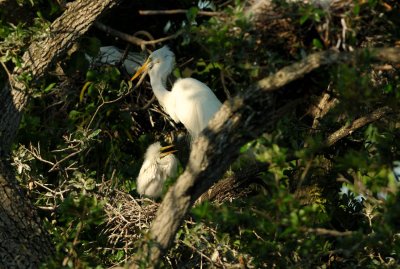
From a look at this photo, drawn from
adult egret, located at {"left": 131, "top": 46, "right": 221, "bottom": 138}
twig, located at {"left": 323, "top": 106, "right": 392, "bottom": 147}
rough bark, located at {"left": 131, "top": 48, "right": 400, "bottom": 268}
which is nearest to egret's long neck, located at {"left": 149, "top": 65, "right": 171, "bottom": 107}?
adult egret, located at {"left": 131, "top": 46, "right": 221, "bottom": 138}

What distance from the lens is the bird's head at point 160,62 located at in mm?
6391

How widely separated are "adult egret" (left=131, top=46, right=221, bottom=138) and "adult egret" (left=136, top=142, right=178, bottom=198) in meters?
0.31

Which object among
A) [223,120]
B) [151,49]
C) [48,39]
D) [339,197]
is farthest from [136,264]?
[151,49]

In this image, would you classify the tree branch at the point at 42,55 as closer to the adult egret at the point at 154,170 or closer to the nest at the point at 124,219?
the nest at the point at 124,219

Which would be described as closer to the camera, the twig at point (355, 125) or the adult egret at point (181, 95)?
the twig at point (355, 125)

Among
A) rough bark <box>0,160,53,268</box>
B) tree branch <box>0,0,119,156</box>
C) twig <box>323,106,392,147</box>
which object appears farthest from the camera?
twig <box>323,106,392,147</box>

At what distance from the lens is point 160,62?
641 centimetres

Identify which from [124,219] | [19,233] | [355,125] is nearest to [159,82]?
[124,219]

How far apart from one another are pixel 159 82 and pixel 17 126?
2.30 meters

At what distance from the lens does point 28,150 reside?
4828 millimetres

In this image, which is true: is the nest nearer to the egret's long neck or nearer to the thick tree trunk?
the thick tree trunk

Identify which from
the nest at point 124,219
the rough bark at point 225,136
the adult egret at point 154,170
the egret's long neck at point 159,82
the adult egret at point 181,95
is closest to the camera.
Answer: the rough bark at point 225,136

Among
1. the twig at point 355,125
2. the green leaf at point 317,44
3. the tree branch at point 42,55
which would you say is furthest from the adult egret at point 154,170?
the green leaf at point 317,44

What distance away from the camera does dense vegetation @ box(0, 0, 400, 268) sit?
3.09 m
